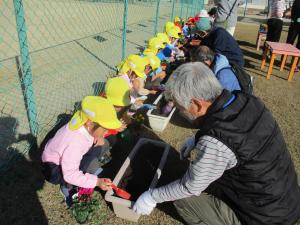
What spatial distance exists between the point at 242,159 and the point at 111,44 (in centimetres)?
582

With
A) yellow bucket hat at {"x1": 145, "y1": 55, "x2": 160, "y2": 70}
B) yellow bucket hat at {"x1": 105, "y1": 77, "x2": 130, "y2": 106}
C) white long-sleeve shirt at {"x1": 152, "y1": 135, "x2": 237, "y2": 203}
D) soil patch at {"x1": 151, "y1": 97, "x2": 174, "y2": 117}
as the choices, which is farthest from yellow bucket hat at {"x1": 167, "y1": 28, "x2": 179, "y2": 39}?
white long-sleeve shirt at {"x1": 152, "y1": 135, "x2": 237, "y2": 203}

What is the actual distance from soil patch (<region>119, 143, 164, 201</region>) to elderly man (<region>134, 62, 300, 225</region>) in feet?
1.89

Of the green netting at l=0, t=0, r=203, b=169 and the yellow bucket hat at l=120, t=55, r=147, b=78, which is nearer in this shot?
the green netting at l=0, t=0, r=203, b=169

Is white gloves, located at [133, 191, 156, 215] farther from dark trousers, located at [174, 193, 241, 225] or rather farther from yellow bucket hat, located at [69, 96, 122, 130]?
yellow bucket hat, located at [69, 96, 122, 130]

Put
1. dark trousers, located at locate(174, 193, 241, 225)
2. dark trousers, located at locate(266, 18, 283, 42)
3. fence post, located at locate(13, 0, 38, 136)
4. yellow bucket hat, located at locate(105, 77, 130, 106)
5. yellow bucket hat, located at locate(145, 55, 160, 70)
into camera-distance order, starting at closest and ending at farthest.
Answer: dark trousers, located at locate(174, 193, 241, 225) → fence post, located at locate(13, 0, 38, 136) → yellow bucket hat, located at locate(105, 77, 130, 106) → yellow bucket hat, located at locate(145, 55, 160, 70) → dark trousers, located at locate(266, 18, 283, 42)

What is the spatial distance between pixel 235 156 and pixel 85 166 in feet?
4.22

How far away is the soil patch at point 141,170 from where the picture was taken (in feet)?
8.34

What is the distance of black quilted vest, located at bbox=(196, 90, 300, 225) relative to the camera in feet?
5.24

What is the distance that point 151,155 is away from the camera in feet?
9.66

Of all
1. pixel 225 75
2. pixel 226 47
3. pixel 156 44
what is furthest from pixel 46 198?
pixel 156 44

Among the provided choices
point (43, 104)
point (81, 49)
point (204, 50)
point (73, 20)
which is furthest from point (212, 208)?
point (73, 20)

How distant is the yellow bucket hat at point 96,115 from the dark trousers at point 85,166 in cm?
36

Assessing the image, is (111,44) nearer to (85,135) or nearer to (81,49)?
(81,49)

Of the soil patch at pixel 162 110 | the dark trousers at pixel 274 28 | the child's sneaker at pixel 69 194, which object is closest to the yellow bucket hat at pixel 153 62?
the soil patch at pixel 162 110
